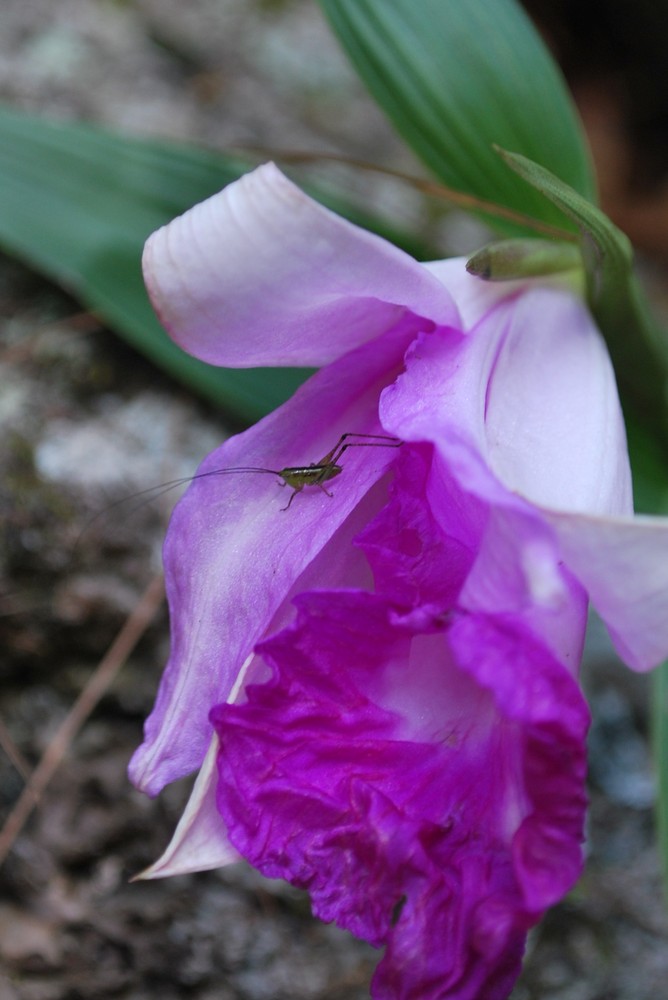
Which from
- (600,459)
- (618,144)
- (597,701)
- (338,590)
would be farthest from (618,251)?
(618,144)

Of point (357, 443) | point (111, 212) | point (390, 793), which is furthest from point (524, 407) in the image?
point (111, 212)

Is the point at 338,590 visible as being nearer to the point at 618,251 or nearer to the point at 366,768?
the point at 366,768

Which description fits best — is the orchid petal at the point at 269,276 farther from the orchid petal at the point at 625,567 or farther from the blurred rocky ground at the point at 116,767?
the blurred rocky ground at the point at 116,767

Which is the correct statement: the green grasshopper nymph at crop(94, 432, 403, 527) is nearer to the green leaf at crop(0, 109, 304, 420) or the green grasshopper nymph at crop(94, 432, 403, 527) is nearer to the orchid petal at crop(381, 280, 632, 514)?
the orchid petal at crop(381, 280, 632, 514)

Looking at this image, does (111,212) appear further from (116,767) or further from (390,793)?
(390,793)

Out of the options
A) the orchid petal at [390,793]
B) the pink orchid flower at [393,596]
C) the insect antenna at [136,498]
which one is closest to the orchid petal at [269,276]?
the pink orchid flower at [393,596]

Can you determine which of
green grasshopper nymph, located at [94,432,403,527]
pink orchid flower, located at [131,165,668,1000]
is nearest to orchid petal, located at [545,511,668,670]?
pink orchid flower, located at [131,165,668,1000]

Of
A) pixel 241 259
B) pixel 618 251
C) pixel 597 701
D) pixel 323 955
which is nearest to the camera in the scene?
pixel 241 259
